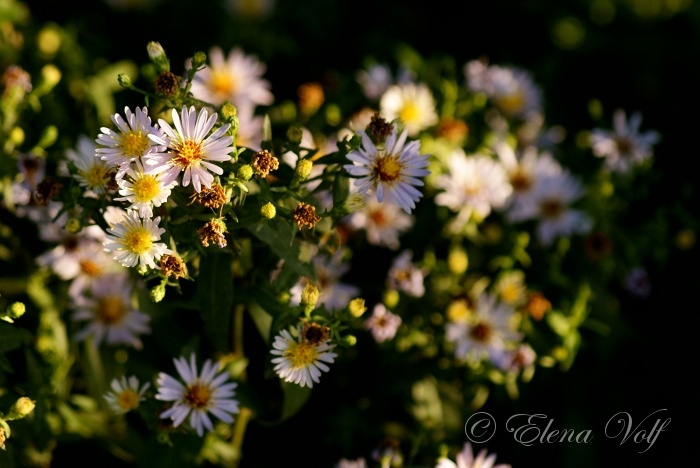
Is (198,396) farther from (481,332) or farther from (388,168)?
(481,332)

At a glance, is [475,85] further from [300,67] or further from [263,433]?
[263,433]

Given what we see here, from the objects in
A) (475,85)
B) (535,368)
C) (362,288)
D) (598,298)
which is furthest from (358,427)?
(475,85)

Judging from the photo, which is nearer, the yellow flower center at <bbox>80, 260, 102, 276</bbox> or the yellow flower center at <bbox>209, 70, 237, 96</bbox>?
the yellow flower center at <bbox>80, 260, 102, 276</bbox>

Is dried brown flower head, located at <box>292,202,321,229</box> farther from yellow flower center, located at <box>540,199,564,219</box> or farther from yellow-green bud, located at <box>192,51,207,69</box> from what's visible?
yellow flower center, located at <box>540,199,564,219</box>

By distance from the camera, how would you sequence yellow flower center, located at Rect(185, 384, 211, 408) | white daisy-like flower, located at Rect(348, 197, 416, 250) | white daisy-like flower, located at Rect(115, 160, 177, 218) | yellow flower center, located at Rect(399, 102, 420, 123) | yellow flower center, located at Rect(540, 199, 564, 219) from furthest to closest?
yellow flower center, located at Rect(540, 199, 564, 219) < yellow flower center, located at Rect(399, 102, 420, 123) < white daisy-like flower, located at Rect(348, 197, 416, 250) < yellow flower center, located at Rect(185, 384, 211, 408) < white daisy-like flower, located at Rect(115, 160, 177, 218)

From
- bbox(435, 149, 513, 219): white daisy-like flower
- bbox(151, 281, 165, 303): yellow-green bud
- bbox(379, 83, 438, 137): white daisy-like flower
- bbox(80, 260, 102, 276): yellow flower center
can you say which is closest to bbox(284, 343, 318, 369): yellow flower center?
bbox(151, 281, 165, 303): yellow-green bud

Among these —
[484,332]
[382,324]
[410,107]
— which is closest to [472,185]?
[410,107]

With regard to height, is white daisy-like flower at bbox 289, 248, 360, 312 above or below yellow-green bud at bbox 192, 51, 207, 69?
above
